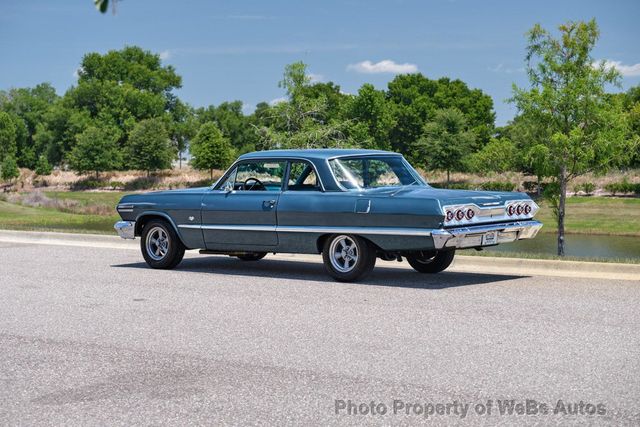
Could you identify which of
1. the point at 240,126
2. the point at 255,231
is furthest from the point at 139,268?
the point at 240,126

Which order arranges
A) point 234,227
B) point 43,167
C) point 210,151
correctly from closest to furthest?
point 234,227, point 210,151, point 43,167

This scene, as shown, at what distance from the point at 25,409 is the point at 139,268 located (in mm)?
8039

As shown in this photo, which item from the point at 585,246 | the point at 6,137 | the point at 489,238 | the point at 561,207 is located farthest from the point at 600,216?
the point at 6,137

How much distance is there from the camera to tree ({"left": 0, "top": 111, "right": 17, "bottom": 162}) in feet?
392

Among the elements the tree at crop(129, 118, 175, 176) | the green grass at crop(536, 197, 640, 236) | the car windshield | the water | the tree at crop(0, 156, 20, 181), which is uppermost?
the tree at crop(129, 118, 175, 176)

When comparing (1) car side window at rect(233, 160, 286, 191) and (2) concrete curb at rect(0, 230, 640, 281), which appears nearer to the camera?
(2) concrete curb at rect(0, 230, 640, 281)

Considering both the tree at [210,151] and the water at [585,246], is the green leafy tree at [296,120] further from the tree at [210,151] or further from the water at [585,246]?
the tree at [210,151]

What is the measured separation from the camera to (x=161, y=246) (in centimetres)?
1358

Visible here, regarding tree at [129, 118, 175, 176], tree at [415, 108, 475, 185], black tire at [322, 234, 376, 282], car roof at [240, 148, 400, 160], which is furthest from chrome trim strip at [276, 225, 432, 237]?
tree at [129, 118, 175, 176]

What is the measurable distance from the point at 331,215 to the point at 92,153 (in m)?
95.5

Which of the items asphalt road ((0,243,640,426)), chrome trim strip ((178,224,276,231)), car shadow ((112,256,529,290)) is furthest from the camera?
chrome trim strip ((178,224,276,231))

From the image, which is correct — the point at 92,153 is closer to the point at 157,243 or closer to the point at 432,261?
the point at 157,243

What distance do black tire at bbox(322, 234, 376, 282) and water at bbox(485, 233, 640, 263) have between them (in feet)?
76.9

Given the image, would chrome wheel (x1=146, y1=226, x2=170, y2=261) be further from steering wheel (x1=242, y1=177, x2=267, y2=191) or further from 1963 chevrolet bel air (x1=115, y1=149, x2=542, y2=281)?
steering wheel (x1=242, y1=177, x2=267, y2=191)
